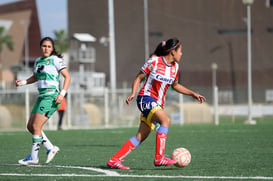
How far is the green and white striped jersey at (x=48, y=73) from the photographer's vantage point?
30.6 ft

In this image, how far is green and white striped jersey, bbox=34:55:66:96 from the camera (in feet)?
30.6

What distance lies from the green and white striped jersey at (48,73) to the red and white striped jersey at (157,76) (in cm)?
147

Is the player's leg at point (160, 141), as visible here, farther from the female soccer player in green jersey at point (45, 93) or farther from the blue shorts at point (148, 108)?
the female soccer player in green jersey at point (45, 93)

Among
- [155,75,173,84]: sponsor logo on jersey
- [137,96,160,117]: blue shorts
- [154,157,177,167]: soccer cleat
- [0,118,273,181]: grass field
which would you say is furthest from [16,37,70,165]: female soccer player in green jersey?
[154,157,177,167]: soccer cleat

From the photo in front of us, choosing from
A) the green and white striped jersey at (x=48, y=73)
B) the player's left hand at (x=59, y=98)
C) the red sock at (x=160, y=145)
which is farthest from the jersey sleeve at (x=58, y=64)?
the red sock at (x=160, y=145)

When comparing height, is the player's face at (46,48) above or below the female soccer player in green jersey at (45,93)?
above

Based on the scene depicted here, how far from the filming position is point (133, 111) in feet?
105

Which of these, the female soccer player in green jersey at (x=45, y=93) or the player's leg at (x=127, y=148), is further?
the female soccer player in green jersey at (x=45, y=93)

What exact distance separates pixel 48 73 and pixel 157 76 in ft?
5.81

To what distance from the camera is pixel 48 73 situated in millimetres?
9320

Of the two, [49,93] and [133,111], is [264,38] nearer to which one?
[133,111]

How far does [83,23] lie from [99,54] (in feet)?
19.4

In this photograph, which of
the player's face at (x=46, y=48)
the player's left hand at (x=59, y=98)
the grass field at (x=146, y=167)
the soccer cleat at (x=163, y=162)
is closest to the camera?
the grass field at (x=146, y=167)

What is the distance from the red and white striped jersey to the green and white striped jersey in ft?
4.81
